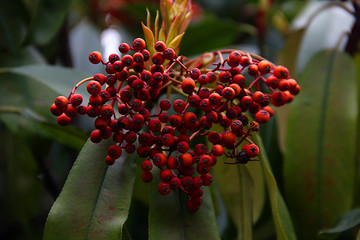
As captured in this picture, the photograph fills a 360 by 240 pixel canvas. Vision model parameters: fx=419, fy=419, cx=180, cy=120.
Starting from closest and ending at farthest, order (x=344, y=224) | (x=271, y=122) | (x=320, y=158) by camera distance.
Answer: (x=344, y=224) < (x=320, y=158) < (x=271, y=122)

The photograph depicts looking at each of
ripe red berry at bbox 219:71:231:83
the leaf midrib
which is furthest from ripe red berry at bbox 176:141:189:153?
the leaf midrib

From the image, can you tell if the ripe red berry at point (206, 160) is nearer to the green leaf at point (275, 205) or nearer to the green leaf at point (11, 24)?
the green leaf at point (275, 205)

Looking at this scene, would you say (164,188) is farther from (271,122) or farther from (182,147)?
(271,122)

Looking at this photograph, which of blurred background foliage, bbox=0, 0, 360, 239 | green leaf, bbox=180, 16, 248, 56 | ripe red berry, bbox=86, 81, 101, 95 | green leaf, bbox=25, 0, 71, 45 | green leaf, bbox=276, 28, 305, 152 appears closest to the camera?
ripe red berry, bbox=86, 81, 101, 95

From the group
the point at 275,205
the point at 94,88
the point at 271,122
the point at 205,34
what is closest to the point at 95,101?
the point at 94,88

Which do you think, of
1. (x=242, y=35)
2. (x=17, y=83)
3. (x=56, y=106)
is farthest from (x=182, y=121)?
(x=242, y=35)

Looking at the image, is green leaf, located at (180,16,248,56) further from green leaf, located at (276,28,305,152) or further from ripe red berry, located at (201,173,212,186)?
ripe red berry, located at (201,173,212,186)

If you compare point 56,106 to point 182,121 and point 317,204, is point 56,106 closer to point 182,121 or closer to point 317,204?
point 182,121
